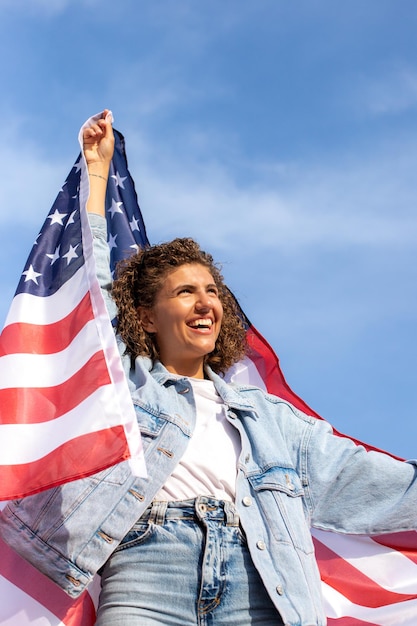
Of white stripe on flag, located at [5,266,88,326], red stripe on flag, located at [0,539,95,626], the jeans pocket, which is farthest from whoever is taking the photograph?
white stripe on flag, located at [5,266,88,326]

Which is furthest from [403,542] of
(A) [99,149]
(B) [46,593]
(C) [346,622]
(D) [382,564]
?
(A) [99,149]

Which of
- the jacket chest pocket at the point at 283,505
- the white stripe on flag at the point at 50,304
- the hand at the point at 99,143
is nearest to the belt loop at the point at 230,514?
the jacket chest pocket at the point at 283,505

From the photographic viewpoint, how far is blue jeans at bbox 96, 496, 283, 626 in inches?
157

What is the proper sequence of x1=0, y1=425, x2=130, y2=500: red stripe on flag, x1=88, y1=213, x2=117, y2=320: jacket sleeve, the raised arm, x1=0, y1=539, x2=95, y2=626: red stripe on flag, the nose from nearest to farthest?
x1=0, y1=425, x2=130, y2=500: red stripe on flag
x1=0, y1=539, x2=95, y2=626: red stripe on flag
the nose
x1=88, y1=213, x2=117, y2=320: jacket sleeve
the raised arm

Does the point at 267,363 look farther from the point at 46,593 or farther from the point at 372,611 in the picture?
the point at 46,593

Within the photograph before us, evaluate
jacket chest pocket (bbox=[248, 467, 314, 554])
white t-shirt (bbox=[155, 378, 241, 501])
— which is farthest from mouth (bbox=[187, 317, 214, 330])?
jacket chest pocket (bbox=[248, 467, 314, 554])

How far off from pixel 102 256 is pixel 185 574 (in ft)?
7.56

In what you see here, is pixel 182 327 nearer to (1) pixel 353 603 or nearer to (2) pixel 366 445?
(2) pixel 366 445

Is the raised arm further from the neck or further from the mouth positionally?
the neck

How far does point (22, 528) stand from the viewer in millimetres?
4172

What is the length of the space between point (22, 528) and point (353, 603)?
7.57ft

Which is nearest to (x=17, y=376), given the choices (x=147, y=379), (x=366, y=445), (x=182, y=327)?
(x=147, y=379)

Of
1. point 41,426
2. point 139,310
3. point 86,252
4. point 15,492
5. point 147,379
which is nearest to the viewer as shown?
point 15,492

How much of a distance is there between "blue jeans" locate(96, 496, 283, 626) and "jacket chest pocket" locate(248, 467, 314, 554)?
0.66 feet
